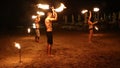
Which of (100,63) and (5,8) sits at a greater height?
(5,8)

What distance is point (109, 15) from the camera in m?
45.6

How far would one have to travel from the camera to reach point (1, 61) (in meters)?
13.1

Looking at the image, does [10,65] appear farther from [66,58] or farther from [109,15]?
[109,15]

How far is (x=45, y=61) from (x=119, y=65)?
3.67 metres

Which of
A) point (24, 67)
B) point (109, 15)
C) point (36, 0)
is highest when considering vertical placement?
point (36, 0)

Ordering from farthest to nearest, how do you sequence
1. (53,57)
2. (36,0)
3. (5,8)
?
(5,8) → (36,0) → (53,57)

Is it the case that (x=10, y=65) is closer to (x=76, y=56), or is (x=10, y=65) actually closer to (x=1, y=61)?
(x=1, y=61)

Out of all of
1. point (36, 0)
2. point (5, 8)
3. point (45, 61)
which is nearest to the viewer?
point (45, 61)

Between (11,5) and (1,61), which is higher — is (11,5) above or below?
above

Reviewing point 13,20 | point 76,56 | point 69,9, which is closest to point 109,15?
point 69,9

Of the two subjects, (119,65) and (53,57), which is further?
(53,57)

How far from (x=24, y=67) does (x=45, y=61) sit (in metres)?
1.53

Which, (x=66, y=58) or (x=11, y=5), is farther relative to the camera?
(x=11, y=5)

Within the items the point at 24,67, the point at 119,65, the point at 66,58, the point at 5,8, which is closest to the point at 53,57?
the point at 66,58
